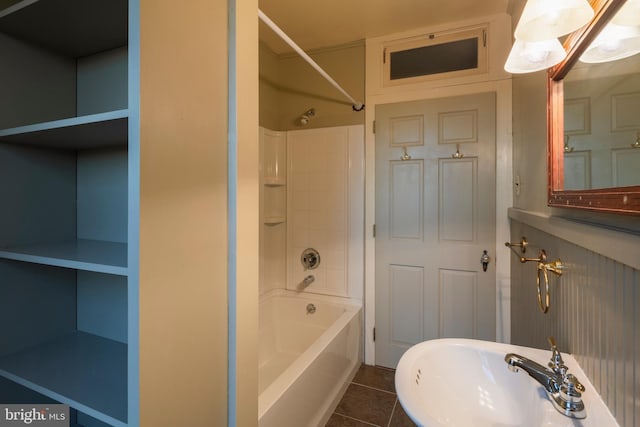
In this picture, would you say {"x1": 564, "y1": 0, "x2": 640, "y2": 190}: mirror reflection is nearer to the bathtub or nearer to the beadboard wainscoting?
the beadboard wainscoting

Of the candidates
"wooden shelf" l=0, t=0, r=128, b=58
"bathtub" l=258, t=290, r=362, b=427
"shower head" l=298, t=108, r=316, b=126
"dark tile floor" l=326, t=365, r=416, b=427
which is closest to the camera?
"wooden shelf" l=0, t=0, r=128, b=58

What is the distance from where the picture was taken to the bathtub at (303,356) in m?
1.37

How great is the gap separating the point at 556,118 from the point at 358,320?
179 centimetres

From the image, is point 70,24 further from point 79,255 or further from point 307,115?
point 307,115

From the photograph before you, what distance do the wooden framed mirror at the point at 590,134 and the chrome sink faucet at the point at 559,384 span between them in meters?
0.44

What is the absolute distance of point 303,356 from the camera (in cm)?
162

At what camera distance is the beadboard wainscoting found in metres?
0.64

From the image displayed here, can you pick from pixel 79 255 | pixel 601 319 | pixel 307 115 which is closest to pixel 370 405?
pixel 601 319

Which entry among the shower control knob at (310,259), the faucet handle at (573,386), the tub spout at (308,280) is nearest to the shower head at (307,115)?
the shower control knob at (310,259)

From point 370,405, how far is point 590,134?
6.10 feet

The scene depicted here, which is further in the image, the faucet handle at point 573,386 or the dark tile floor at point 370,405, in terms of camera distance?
the dark tile floor at point 370,405

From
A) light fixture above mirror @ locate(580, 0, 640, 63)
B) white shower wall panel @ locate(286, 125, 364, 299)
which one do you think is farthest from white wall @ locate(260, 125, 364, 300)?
light fixture above mirror @ locate(580, 0, 640, 63)

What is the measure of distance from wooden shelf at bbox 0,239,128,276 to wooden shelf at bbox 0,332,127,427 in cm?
34

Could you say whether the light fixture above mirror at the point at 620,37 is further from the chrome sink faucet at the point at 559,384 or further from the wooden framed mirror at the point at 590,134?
the chrome sink faucet at the point at 559,384
